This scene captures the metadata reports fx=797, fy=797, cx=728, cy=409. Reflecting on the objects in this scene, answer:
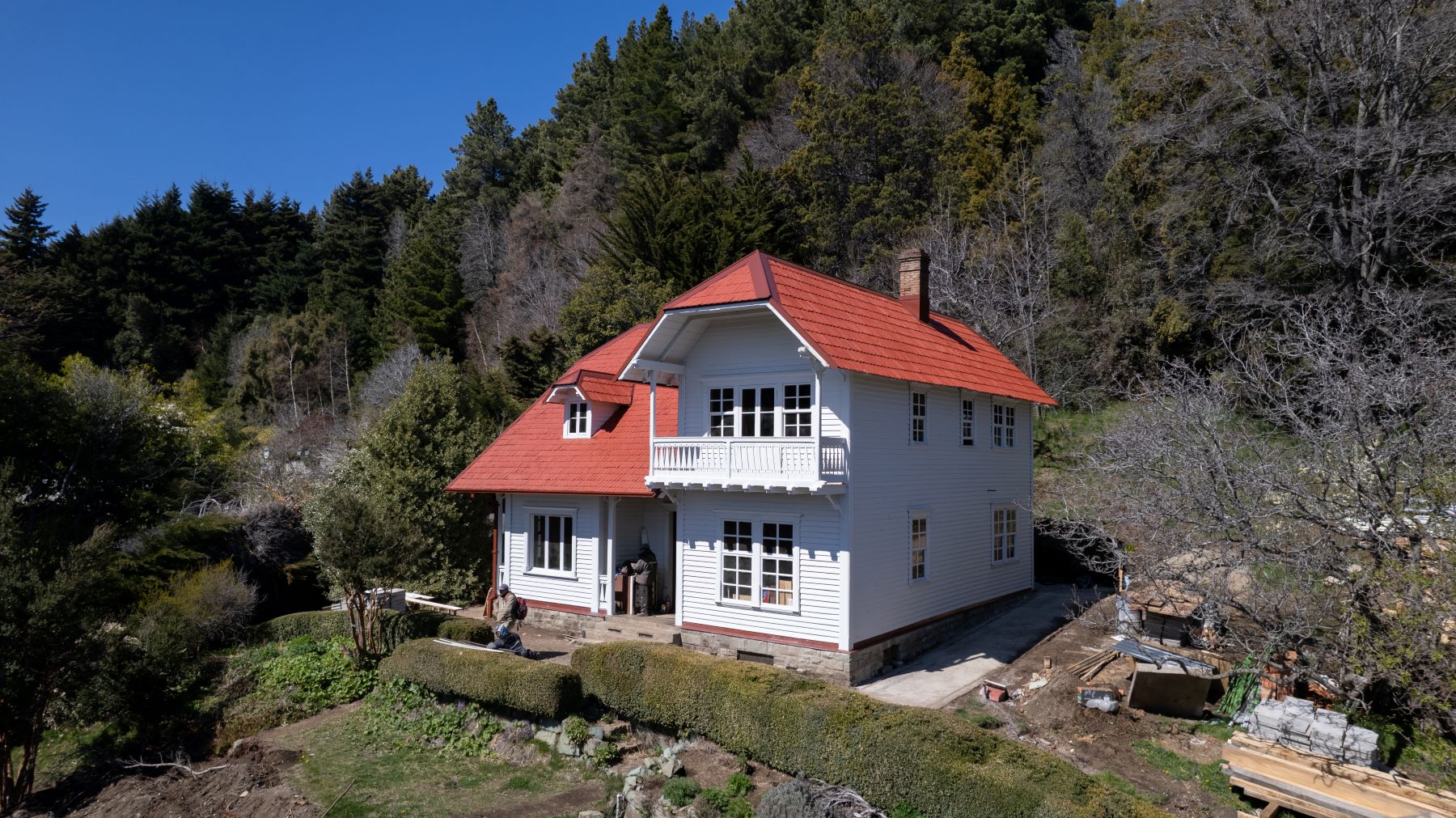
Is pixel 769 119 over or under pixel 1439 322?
over

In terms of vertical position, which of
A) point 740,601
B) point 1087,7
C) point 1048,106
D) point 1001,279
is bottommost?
point 740,601

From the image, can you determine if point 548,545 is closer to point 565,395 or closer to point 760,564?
point 565,395

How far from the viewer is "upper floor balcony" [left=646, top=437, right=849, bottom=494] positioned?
14.5 meters

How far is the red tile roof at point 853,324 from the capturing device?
15.2m

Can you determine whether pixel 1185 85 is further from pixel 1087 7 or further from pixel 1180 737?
pixel 1087 7

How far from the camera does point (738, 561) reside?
1628 cm

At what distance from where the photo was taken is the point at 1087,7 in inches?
2005

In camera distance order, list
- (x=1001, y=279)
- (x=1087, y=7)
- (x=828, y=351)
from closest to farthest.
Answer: (x=828, y=351) < (x=1001, y=279) < (x=1087, y=7)

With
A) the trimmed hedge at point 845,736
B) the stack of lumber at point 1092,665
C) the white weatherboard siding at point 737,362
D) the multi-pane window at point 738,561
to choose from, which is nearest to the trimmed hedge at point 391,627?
the trimmed hedge at point 845,736

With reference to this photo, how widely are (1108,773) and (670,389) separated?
13314 mm

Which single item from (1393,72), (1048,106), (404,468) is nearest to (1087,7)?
(1048,106)

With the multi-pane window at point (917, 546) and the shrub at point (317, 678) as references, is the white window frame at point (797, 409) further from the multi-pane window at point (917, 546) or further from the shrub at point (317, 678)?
the shrub at point (317, 678)

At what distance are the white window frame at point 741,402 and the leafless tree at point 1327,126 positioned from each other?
1595 cm

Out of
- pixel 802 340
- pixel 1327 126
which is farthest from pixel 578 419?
pixel 1327 126
